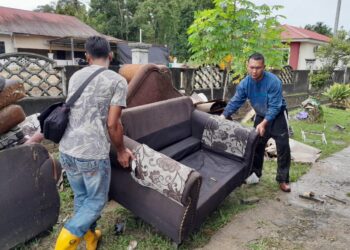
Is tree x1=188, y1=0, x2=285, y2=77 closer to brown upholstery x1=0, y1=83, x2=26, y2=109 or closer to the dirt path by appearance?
the dirt path

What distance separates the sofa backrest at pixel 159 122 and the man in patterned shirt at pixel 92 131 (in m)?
0.76

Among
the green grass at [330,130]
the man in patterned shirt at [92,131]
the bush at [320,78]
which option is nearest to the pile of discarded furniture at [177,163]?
the man in patterned shirt at [92,131]

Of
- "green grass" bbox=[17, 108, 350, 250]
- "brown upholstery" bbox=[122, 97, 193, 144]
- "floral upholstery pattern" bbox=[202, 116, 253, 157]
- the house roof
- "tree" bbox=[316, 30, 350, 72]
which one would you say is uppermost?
the house roof

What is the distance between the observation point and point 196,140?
12.4ft

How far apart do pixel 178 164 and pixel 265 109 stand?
70.5 inches

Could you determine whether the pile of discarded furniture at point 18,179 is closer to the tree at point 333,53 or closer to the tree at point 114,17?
the tree at point 333,53

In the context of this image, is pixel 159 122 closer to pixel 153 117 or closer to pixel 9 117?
pixel 153 117

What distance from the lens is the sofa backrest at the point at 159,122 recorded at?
2.94 meters

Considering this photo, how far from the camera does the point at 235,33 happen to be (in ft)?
19.8

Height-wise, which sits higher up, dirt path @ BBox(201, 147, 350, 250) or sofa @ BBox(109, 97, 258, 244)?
sofa @ BBox(109, 97, 258, 244)

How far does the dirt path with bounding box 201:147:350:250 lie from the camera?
2.57 meters

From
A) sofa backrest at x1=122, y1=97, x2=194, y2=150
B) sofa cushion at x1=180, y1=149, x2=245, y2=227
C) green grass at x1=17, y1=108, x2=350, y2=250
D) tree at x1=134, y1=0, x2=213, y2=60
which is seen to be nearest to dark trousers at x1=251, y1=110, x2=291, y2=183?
green grass at x1=17, y1=108, x2=350, y2=250

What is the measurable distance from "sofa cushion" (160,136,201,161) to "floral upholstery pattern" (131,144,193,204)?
963 mm

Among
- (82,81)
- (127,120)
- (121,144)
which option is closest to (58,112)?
(82,81)
